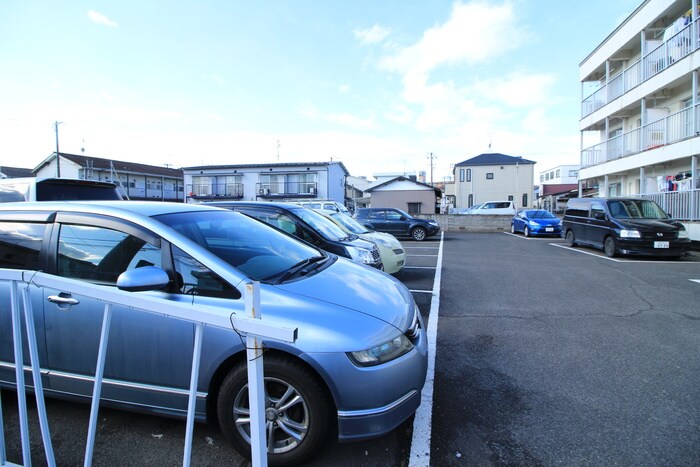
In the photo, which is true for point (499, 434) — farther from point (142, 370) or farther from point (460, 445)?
point (142, 370)

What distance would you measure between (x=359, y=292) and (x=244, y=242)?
106cm

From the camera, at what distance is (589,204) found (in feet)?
39.2

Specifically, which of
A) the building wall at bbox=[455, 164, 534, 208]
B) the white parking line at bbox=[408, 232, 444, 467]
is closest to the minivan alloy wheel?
the white parking line at bbox=[408, 232, 444, 467]

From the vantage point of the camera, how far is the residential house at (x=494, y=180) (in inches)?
1690

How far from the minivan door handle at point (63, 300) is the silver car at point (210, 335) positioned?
19mm

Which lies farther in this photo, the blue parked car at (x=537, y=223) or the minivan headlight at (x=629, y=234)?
the blue parked car at (x=537, y=223)

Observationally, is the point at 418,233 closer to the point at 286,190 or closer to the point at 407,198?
the point at 407,198

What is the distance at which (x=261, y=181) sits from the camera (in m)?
38.7

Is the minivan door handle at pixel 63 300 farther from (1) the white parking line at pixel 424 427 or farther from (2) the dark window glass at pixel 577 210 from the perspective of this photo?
(2) the dark window glass at pixel 577 210

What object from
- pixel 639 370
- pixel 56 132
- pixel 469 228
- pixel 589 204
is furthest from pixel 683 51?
pixel 56 132

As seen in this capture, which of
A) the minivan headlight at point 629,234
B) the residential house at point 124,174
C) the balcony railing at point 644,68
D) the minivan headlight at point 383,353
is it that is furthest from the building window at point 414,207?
the minivan headlight at point 383,353

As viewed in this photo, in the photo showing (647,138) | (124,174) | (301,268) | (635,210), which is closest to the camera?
(301,268)

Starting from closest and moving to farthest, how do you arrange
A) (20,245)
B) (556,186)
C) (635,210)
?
(20,245)
(635,210)
(556,186)

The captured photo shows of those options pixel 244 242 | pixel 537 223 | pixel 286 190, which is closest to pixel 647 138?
pixel 537 223
